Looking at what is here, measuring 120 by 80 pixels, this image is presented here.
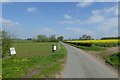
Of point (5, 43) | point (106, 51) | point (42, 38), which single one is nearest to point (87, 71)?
point (5, 43)

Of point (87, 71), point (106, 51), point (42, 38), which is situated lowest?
point (87, 71)

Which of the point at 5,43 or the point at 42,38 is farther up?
the point at 42,38

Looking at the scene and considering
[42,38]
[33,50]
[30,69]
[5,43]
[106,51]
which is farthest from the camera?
[42,38]

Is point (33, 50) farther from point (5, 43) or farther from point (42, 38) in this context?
point (42, 38)

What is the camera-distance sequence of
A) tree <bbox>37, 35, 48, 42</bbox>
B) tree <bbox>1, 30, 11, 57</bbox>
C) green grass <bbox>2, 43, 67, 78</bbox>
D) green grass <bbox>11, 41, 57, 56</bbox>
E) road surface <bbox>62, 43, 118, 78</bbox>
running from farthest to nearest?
1. tree <bbox>37, 35, 48, 42</bbox>
2. green grass <bbox>11, 41, 57, 56</bbox>
3. tree <bbox>1, 30, 11, 57</bbox>
4. green grass <bbox>2, 43, 67, 78</bbox>
5. road surface <bbox>62, 43, 118, 78</bbox>

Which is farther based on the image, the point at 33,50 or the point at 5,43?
the point at 33,50

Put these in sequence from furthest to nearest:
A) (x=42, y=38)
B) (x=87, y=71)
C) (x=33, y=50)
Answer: (x=42, y=38) < (x=33, y=50) < (x=87, y=71)

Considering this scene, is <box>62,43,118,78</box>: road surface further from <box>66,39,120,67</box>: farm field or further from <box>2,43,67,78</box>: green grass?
<box>66,39,120,67</box>: farm field

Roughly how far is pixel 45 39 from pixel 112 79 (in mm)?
162716

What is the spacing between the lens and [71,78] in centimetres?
1077

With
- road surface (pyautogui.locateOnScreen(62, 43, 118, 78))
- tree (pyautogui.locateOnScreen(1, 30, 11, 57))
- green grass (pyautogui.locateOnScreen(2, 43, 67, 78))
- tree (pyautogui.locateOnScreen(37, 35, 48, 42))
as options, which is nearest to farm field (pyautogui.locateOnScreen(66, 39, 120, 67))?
road surface (pyautogui.locateOnScreen(62, 43, 118, 78))

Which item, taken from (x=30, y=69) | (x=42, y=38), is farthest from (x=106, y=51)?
(x=42, y=38)

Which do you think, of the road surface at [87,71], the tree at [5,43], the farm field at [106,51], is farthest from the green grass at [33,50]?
the road surface at [87,71]

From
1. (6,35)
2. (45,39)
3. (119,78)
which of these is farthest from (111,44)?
(45,39)
